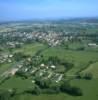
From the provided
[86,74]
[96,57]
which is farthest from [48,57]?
[86,74]

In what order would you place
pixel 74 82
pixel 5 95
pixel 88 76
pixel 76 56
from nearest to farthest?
pixel 5 95, pixel 74 82, pixel 88 76, pixel 76 56

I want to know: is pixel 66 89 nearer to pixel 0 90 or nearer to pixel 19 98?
pixel 19 98

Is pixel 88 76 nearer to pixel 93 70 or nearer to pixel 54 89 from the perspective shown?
pixel 93 70

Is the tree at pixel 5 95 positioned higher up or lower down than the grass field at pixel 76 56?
higher up

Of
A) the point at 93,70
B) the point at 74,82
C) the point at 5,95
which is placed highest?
the point at 5,95

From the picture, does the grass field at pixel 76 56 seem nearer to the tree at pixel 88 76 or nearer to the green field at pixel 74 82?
the green field at pixel 74 82

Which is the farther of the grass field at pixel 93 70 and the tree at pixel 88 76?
the grass field at pixel 93 70

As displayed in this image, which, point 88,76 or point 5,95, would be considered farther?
point 88,76

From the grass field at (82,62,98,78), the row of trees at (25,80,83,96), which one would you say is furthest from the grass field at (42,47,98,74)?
the row of trees at (25,80,83,96)

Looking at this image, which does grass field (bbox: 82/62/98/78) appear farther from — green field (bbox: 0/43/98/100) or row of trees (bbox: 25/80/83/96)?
row of trees (bbox: 25/80/83/96)

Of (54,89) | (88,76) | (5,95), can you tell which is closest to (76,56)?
(88,76)

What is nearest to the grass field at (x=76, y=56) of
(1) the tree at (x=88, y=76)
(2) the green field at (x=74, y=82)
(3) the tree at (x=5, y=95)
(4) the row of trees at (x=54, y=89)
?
(2) the green field at (x=74, y=82)
